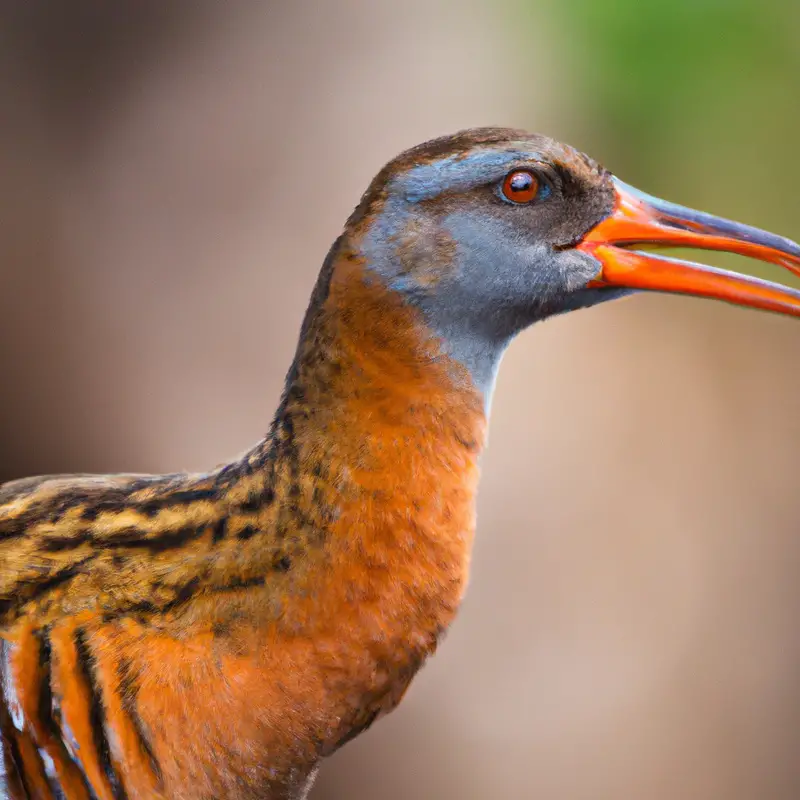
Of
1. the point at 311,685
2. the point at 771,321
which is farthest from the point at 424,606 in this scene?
the point at 771,321

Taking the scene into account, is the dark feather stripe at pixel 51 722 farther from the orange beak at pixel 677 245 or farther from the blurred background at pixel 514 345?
the blurred background at pixel 514 345

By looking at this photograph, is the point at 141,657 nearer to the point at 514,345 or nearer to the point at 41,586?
the point at 41,586

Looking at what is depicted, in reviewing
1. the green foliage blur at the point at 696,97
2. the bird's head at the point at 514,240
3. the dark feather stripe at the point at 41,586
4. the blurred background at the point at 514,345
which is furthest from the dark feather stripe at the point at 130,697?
the green foliage blur at the point at 696,97

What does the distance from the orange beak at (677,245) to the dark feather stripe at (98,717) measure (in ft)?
1.99

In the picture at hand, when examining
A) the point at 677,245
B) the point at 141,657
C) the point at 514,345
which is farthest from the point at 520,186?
the point at 514,345

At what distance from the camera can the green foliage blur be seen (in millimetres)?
2549

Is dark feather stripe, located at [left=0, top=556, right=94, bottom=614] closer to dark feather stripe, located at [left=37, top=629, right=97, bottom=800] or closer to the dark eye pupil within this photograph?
dark feather stripe, located at [left=37, top=629, right=97, bottom=800]

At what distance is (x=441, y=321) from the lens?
41.2 inches

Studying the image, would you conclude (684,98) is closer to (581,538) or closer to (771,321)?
(771,321)

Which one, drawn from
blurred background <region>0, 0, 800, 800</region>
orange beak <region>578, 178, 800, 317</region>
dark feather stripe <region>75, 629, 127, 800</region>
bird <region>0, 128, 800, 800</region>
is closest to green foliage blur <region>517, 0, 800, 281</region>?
blurred background <region>0, 0, 800, 800</region>

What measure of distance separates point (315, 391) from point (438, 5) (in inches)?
58.0

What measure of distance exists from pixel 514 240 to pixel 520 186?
54 millimetres

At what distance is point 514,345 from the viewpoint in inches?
99.7

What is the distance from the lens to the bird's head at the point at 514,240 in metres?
1.04
